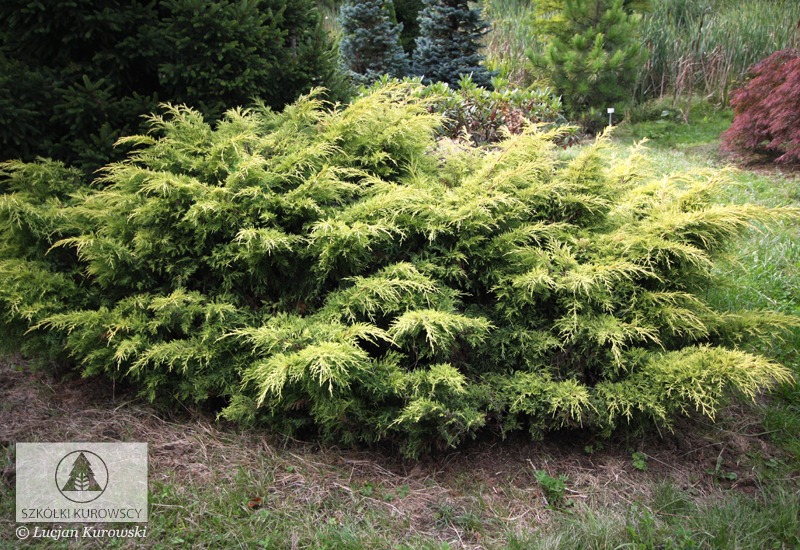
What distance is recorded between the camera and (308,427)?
2.96 meters

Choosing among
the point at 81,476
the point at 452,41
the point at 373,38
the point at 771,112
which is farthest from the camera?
the point at 373,38

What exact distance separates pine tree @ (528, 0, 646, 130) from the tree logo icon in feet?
35.5

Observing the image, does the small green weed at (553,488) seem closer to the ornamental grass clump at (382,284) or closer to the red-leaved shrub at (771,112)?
the ornamental grass clump at (382,284)

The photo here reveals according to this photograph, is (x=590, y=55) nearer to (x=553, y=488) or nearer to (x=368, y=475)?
(x=553, y=488)

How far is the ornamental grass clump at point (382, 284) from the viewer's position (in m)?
2.65

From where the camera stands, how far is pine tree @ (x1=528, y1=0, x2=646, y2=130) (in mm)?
10984

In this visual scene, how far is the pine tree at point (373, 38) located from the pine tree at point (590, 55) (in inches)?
118

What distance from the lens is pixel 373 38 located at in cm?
1036

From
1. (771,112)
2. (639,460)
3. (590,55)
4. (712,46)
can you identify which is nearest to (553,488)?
(639,460)

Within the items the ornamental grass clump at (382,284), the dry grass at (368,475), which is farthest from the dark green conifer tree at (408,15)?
the dry grass at (368,475)

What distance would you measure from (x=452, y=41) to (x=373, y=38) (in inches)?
62.6

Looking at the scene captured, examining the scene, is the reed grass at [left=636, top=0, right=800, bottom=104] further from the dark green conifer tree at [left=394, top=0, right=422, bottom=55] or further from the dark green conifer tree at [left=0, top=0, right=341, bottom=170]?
the dark green conifer tree at [left=0, top=0, right=341, bottom=170]

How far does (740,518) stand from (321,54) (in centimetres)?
370

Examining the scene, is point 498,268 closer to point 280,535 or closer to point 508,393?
point 508,393
